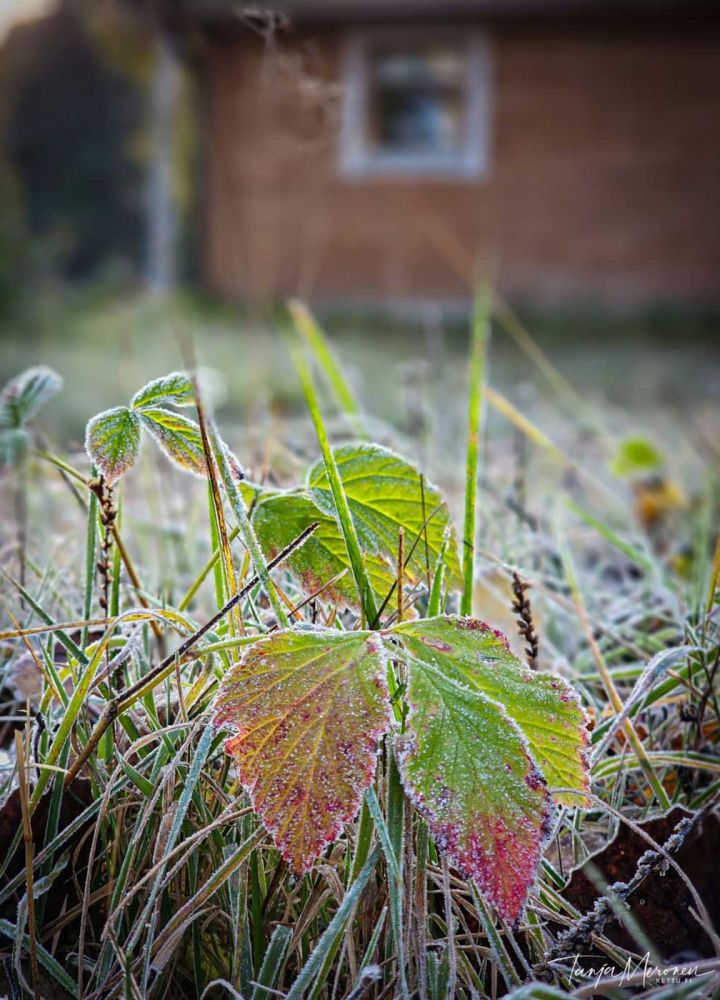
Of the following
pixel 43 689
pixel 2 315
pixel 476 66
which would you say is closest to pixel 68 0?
pixel 476 66

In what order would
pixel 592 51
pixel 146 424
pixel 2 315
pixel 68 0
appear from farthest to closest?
1. pixel 68 0
2. pixel 592 51
3. pixel 2 315
4. pixel 146 424

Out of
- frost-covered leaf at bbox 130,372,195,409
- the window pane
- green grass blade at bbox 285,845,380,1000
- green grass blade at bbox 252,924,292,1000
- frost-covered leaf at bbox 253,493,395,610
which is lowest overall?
green grass blade at bbox 252,924,292,1000

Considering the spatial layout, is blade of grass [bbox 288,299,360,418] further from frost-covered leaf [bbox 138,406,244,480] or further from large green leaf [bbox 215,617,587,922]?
large green leaf [bbox 215,617,587,922]

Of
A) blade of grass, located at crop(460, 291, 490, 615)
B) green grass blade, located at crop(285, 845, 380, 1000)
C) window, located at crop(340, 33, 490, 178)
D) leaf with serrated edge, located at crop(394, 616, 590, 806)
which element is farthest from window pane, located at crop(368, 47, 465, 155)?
green grass blade, located at crop(285, 845, 380, 1000)

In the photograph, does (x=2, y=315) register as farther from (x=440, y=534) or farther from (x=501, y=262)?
(x=440, y=534)

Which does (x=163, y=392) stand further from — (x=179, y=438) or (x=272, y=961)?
(x=272, y=961)

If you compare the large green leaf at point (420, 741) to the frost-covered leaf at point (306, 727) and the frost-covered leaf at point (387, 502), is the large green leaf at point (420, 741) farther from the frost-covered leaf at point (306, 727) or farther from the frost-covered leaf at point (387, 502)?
the frost-covered leaf at point (387, 502)

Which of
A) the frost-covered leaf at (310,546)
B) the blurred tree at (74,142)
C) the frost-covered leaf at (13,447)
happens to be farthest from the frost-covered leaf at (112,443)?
the blurred tree at (74,142)
